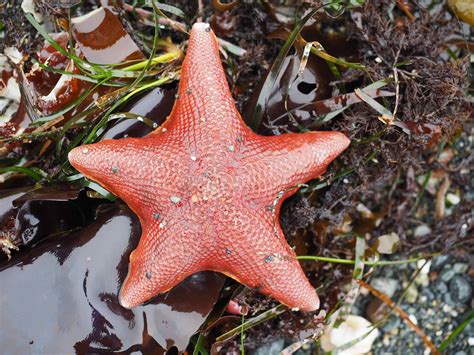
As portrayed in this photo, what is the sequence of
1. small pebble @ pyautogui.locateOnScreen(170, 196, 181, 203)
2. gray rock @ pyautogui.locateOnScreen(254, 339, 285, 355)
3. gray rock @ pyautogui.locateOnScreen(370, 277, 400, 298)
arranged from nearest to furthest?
1. small pebble @ pyautogui.locateOnScreen(170, 196, 181, 203)
2. gray rock @ pyautogui.locateOnScreen(254, 339, 285, 355)
3. gray rock @ pyautogui.locateOnScreen(370, 277, 400, 298)

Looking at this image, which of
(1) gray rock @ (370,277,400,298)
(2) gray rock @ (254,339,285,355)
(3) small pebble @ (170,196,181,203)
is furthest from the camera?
(1) gray rock @ (370,277,400,298)

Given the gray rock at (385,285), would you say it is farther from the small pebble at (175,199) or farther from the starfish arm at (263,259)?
the small pebble at (175,199)

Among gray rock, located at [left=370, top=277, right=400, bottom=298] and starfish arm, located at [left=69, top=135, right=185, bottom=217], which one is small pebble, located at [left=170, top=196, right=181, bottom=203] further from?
gray rock, located at [left=370, top=277, right=400, bottom=298]

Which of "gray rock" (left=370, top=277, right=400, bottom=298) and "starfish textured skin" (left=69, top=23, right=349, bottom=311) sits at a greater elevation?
"starfish textured skin" (left=69, top=23, right=349, bottom=311)

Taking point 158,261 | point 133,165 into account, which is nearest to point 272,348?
point 158,261

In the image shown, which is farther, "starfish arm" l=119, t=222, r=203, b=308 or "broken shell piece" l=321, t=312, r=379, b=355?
"broken shell piece" l=321, t=312, r=379, b=355

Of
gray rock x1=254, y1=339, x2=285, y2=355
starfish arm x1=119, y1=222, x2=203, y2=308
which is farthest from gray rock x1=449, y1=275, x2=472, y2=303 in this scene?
starfish arm x1=119, y1=222, x2=203, y2=308

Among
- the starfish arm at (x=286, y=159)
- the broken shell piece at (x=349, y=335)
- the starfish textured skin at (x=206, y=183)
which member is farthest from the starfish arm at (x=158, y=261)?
the broken shell piece at (x=349, y=335)

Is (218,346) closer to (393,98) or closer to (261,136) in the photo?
(261,136)
